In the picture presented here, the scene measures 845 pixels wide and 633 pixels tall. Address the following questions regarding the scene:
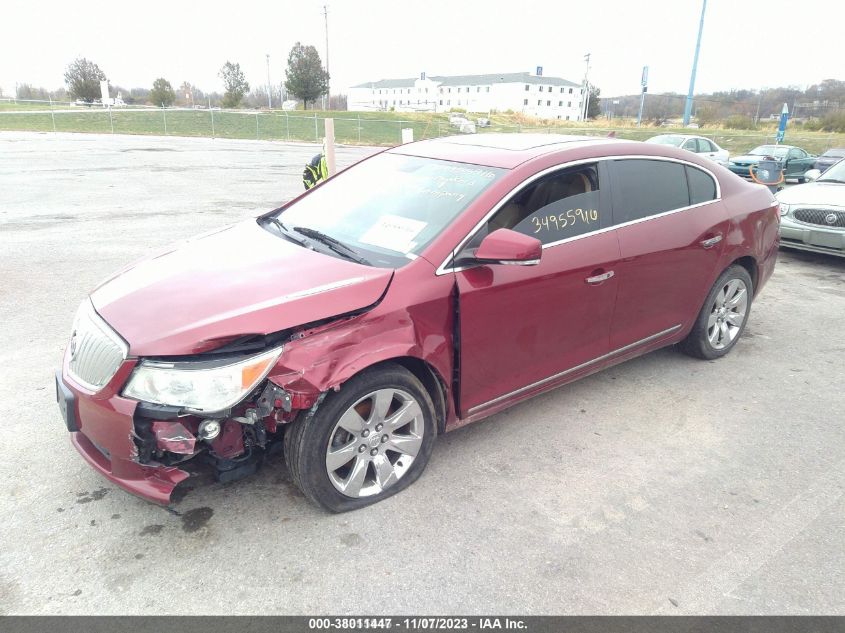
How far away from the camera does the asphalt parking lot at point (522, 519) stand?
2439 mm

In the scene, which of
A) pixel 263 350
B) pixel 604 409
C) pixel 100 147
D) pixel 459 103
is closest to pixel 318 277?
pixel 263 350

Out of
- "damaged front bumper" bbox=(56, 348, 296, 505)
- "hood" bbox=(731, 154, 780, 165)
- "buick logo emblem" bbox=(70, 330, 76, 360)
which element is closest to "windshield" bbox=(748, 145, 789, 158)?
"hood" bbox=(731, 154, 780, 165)

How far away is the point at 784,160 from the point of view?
19.7 metres

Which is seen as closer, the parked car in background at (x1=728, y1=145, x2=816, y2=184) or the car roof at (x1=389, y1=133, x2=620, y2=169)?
the car roof at (x1=389, y1=133, x2=620, y2=169)

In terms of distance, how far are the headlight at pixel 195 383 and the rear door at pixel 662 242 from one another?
7.74 ft

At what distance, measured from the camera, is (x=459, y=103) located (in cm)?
11694

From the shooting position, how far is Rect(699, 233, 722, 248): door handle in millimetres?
4258

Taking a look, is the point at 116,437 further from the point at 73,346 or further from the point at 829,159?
the point at 829,159

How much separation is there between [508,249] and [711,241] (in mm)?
2173

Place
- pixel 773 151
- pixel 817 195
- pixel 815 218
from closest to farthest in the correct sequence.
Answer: pixel 815 218 < pixel 817 195 < pixel 773 151

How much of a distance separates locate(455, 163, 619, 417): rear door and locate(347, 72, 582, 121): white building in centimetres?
10283

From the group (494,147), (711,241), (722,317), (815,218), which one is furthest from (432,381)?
(815,218)

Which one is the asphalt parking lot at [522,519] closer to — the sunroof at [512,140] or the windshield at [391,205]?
the windshield at [391,205]

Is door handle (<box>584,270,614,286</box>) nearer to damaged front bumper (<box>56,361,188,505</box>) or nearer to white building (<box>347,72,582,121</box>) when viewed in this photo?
damaged front bumper (<box>56,361,188,505</box>)
